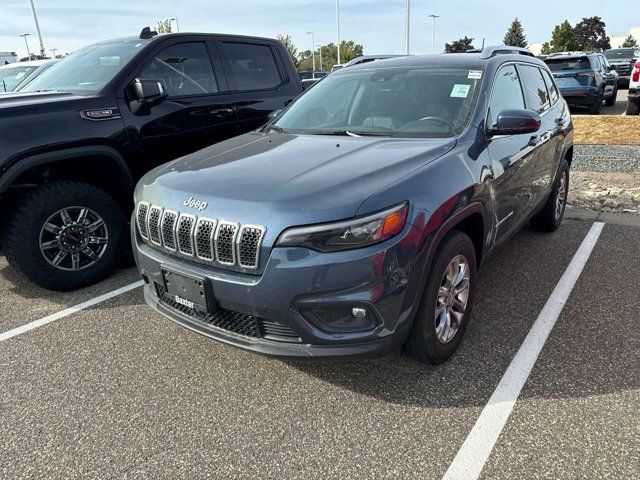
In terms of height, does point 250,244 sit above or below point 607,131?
above

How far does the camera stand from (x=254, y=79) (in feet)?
18.0

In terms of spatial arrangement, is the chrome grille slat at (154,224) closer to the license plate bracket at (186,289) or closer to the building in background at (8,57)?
the license plate bracket at (186,289)

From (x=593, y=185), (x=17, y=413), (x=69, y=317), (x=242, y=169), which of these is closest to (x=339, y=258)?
(x=242, y=169)

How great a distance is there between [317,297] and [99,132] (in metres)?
2.74

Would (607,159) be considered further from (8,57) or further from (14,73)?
(8,57)

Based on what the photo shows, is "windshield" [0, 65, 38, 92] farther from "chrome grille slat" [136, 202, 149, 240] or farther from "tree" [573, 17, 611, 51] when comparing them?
"tree" [573, 17, 611, 51]

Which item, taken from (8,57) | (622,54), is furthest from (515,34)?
(8,57)

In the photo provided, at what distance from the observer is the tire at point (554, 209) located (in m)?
4.95

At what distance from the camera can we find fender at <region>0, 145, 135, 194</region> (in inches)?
141

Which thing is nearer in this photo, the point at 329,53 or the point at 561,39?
the point at 561,39

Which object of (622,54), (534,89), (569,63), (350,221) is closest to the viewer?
(350,221)

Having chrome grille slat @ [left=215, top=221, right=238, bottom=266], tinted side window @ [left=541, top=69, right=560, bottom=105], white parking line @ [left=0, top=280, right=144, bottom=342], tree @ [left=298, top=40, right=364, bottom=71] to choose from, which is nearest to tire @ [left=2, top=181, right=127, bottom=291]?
white parking line @ [left=0, top=280, right=144, bottom=342]

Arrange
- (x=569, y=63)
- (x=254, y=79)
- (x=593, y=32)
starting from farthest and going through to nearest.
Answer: (x=593, y=32)
(x=569, y=63)
(x=254, y=79)

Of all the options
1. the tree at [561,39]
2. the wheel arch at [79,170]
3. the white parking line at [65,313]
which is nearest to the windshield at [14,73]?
the wheel arch at [79,170]
